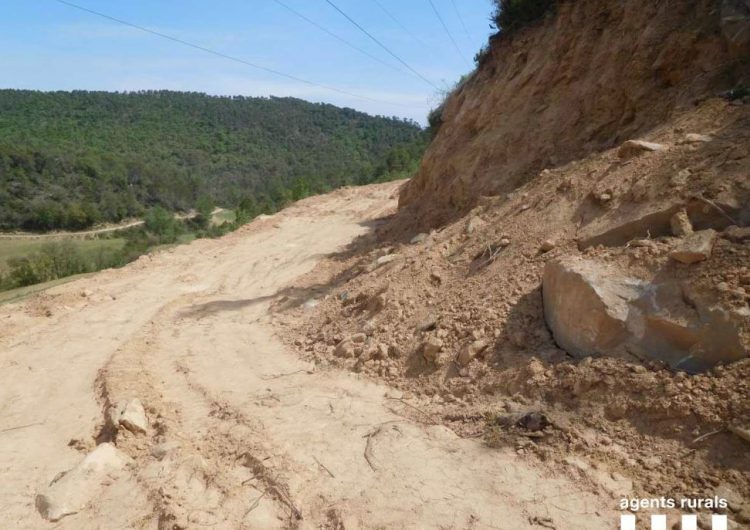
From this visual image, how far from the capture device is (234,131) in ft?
318

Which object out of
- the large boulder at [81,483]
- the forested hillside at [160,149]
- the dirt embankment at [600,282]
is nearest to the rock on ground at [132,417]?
the large boulder at [81,483]

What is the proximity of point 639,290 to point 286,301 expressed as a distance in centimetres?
515

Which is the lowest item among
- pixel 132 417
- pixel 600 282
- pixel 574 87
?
pixel 132 417

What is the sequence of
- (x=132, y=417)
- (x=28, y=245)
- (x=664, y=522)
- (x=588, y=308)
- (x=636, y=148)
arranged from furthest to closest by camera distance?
(x=28, y=245)
(x=636, y=148)
(x=132, y=417)
(x=588, y=308)
(x=664, y=522)

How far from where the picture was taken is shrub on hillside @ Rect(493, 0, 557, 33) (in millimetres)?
9228

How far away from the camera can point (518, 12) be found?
31.5 feet

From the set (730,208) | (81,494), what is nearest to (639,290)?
(730,208)

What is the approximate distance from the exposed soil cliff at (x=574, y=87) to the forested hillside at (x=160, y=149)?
28.3 metres

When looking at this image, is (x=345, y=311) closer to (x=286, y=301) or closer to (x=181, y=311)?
(x=286, y=301)

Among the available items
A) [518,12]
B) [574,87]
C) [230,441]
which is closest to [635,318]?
[230,441]

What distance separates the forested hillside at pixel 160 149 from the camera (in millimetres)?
58219

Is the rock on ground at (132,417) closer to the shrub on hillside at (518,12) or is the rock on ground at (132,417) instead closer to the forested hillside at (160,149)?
the shrub on hillside at (518,12)

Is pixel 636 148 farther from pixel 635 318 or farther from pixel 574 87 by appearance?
pixel 574 87

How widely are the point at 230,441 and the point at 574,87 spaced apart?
6.83 metres
